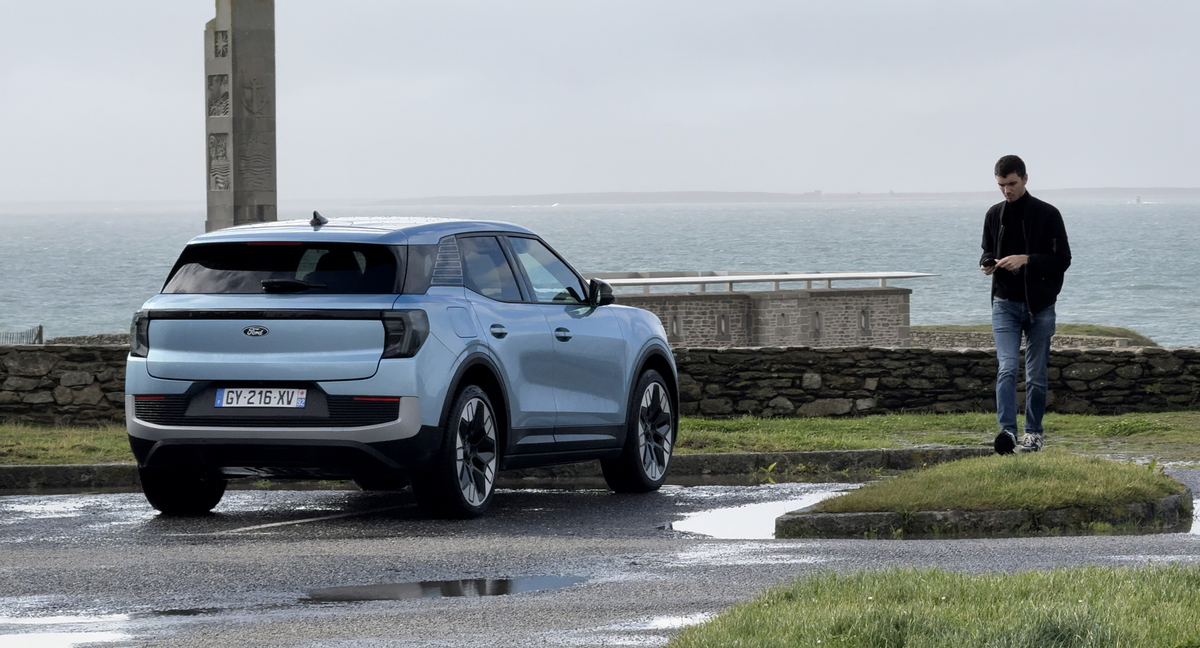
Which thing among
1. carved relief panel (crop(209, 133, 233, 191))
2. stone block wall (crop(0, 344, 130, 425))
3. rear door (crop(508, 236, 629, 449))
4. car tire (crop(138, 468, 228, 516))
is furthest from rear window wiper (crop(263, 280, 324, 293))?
carved relief panel (crop(209, 133, 233, 191))

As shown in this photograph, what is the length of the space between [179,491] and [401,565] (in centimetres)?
285

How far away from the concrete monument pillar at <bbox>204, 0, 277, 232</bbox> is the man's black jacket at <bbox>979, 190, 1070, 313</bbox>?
886 cm

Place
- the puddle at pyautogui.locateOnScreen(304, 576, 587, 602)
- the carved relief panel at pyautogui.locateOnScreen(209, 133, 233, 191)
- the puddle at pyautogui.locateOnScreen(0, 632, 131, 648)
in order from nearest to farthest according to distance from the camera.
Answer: the puddle at pyautogui.locateOnScreen(0, 632, 131, 648) < the puddle at pyautogui.locateOnScreen(304, 576, 587, 602) < the carved relief panel at pyautogui.locateOnScreen(209, 133, 233, 191)

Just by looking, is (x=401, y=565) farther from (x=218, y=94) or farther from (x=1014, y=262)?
(x=218, y=94)

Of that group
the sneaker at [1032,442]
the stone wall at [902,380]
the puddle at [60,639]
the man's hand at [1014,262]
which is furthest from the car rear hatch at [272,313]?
the stone wall at [902,380]

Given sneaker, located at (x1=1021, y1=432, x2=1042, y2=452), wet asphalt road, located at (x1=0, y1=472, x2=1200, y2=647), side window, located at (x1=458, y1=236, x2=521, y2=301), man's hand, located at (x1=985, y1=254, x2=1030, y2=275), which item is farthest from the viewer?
sneaker, located at (x1=1021, y1=432, x2=1042, y2=452)

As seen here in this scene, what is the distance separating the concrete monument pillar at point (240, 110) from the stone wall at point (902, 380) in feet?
17.0

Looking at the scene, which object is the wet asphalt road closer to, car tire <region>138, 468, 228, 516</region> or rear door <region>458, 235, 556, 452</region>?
car tire <region>138, 468, 228, 516</region>

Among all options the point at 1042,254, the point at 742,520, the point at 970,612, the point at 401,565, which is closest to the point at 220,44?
the point at 1042,254

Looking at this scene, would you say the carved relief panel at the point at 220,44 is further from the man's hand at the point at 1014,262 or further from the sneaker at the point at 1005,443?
the sneaker at the point at 1005,443

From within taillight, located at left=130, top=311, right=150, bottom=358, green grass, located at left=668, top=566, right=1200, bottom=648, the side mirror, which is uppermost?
the side mirror

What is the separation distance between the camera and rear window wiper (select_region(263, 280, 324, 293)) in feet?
31.0

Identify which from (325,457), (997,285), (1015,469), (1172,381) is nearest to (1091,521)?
(1015,469)

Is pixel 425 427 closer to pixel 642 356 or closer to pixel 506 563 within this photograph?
pixel 506 563
